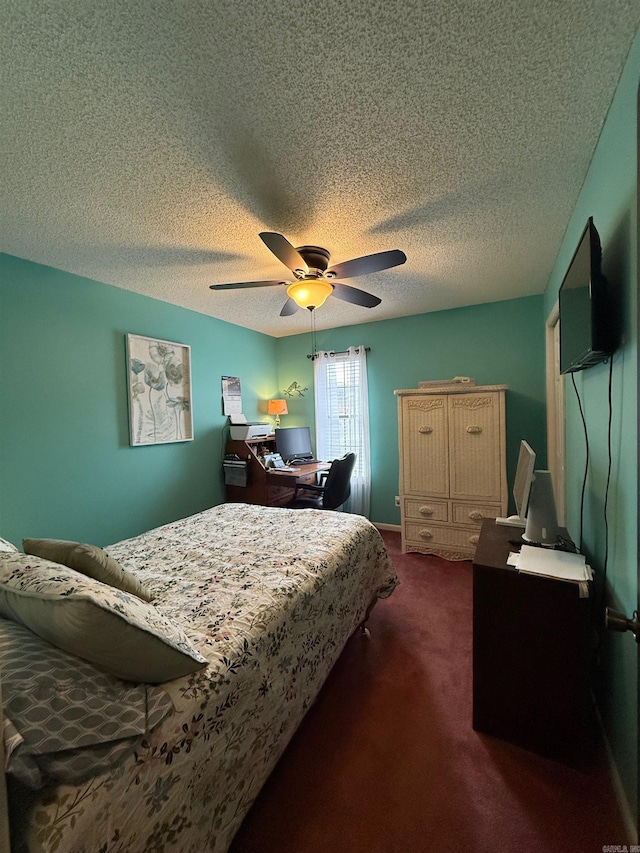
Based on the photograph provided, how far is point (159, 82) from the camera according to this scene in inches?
42.4

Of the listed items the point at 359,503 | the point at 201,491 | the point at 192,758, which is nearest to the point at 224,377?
the point at 201,491

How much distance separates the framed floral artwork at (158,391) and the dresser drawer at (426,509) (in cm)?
228

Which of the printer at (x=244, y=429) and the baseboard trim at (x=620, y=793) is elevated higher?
the printer at (x=244, y=429)

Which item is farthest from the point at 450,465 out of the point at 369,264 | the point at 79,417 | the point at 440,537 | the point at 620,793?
the point at 79,417

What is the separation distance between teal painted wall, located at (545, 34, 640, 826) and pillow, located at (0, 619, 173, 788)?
1.37 metres

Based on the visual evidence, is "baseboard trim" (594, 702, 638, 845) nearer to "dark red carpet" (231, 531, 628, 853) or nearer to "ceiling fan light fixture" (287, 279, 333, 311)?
"dark red carpet" (231, 531, 628, 853)

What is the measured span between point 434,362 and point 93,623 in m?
3.60

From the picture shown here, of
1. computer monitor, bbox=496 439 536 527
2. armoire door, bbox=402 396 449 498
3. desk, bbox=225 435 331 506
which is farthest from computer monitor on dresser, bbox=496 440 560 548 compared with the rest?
desk, bbox=225 435 331 506

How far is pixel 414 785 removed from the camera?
1215 millimetres

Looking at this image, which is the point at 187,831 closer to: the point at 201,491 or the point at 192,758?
the point at 192,758

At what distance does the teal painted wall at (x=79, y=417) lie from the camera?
218 centimetres

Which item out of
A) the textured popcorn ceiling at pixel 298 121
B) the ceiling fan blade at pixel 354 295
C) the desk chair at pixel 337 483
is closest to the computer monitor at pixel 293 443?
the desk chair at pixel 337 483

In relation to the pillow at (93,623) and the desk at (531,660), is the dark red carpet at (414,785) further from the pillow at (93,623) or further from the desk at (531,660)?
the pillow at (93,623)

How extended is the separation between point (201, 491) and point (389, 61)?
336cm
